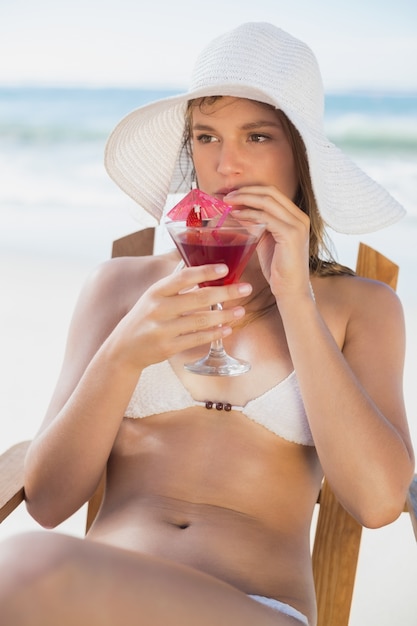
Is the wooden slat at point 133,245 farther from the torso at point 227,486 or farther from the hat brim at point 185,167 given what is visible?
the torso at point 227,486

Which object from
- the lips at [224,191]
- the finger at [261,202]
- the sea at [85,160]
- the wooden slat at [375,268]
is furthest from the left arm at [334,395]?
the sea at [85,160]

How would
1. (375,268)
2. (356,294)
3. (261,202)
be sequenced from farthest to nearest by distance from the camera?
(375,268), (356,294), (261,202)

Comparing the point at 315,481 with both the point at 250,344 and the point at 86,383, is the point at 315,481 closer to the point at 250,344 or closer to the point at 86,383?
the point at 250,344

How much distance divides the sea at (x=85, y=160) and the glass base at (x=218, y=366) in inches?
199

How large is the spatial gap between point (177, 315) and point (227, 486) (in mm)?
445

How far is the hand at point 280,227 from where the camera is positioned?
174cm

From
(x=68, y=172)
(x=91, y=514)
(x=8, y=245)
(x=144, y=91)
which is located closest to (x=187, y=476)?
(x=91, y=514)

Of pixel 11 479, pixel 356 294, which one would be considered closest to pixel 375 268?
pixel 356 294

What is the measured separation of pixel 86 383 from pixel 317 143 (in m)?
0.71

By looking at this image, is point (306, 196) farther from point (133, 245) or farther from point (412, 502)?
point (412, 502)

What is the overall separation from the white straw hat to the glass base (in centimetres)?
39

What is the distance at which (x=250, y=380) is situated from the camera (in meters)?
2.01

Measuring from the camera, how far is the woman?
1.75m

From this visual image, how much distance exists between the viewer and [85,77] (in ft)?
44.7
